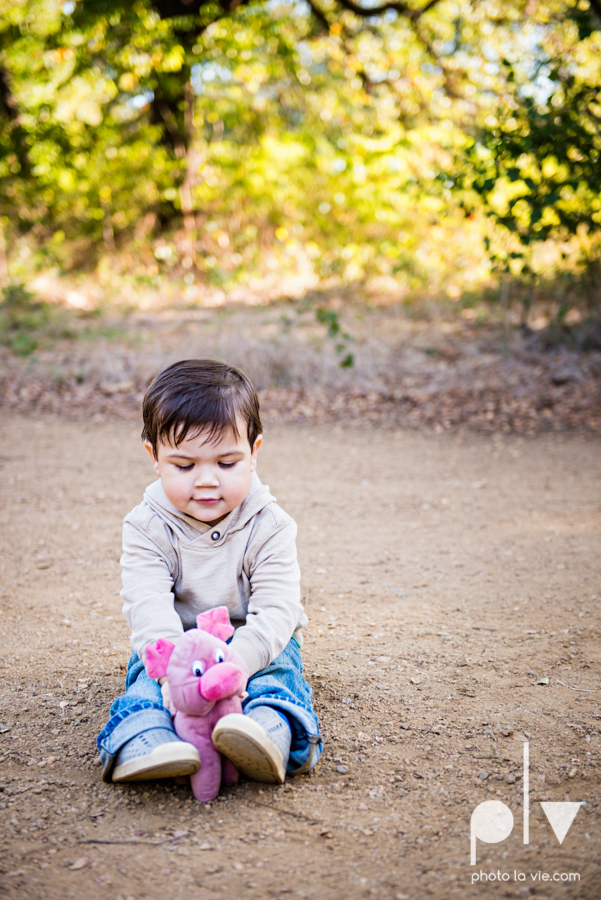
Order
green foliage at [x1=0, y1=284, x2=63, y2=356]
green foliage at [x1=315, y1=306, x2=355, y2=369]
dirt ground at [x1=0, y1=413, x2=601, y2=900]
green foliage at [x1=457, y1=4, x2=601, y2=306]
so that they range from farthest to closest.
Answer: green foliage at [x1=0, y1=284, x2=63, y2=356] → green foliage at [x1=315, y1=306, x2=355, y2=369] → green foliage at [x1=457, y1=4, x2=601, y2=306] → dirt ground at [x1=0, y1=413, x2=601, y2=900]

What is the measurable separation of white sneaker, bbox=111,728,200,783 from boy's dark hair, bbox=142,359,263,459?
724 mm

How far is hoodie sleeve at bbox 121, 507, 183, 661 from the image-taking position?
189cm

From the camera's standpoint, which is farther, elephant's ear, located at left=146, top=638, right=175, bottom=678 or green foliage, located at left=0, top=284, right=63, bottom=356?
green foliage, located at left=0, top=284, right=63, bottom=356

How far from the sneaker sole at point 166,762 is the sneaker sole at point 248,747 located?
0.21ft

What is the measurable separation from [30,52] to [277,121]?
→ 12.8 feet

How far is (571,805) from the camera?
1744 mm

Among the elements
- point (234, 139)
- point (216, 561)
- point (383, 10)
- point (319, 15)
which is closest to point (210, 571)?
point (216, 561)

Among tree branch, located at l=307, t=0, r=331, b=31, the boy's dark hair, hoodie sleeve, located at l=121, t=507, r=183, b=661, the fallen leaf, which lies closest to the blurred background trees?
tree branch, located at l=307, t=0, r=331, b=31

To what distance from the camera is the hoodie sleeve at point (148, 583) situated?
1.89 m

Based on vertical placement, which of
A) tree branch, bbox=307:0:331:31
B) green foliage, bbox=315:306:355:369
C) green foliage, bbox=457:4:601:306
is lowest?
green foliage, bbox=315:306:355:369

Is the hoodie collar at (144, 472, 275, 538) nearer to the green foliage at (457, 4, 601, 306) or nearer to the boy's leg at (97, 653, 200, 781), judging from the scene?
the boy's leg at (97, 653, 200, 781)

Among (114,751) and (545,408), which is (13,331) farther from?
(114,751)

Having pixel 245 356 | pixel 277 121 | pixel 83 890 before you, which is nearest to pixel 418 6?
pixel 277 121

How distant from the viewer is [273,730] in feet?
5.75
